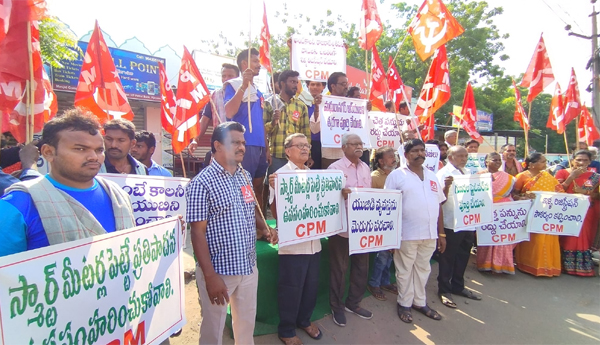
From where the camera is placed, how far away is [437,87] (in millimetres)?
5258

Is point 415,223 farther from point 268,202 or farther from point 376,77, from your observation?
point 376,77

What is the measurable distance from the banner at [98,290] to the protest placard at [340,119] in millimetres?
2617

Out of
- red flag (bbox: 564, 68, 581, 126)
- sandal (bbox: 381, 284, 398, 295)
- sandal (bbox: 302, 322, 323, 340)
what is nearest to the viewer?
sandal (bbox: 302, 322, 323, 340)

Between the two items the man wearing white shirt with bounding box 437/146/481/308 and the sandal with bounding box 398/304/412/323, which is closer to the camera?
the sandal with bounding box 398/304/412/323

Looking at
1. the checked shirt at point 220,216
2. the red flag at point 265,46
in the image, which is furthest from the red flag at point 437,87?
the checked shirt at point 220,216

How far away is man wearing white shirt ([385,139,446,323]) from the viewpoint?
3.76 m

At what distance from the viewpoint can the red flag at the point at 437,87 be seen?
206 inches

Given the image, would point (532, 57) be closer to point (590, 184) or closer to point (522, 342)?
point (590, 184)

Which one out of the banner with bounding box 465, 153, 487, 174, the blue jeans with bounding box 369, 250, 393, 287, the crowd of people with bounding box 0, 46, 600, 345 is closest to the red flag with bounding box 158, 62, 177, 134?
the crowd of people with bounding box 0, 46, 600, 345

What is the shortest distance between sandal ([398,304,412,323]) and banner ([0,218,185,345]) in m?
2.72

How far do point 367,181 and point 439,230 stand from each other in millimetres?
1209

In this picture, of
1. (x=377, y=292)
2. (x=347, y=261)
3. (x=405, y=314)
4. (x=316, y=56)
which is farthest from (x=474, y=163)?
(x=347, y=261)

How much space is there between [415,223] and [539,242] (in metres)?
3.30

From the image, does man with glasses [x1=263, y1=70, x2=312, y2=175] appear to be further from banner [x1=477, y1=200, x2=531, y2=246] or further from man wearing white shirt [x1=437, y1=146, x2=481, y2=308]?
banner [x1=477, y1=200, x2=531, y2=246]
